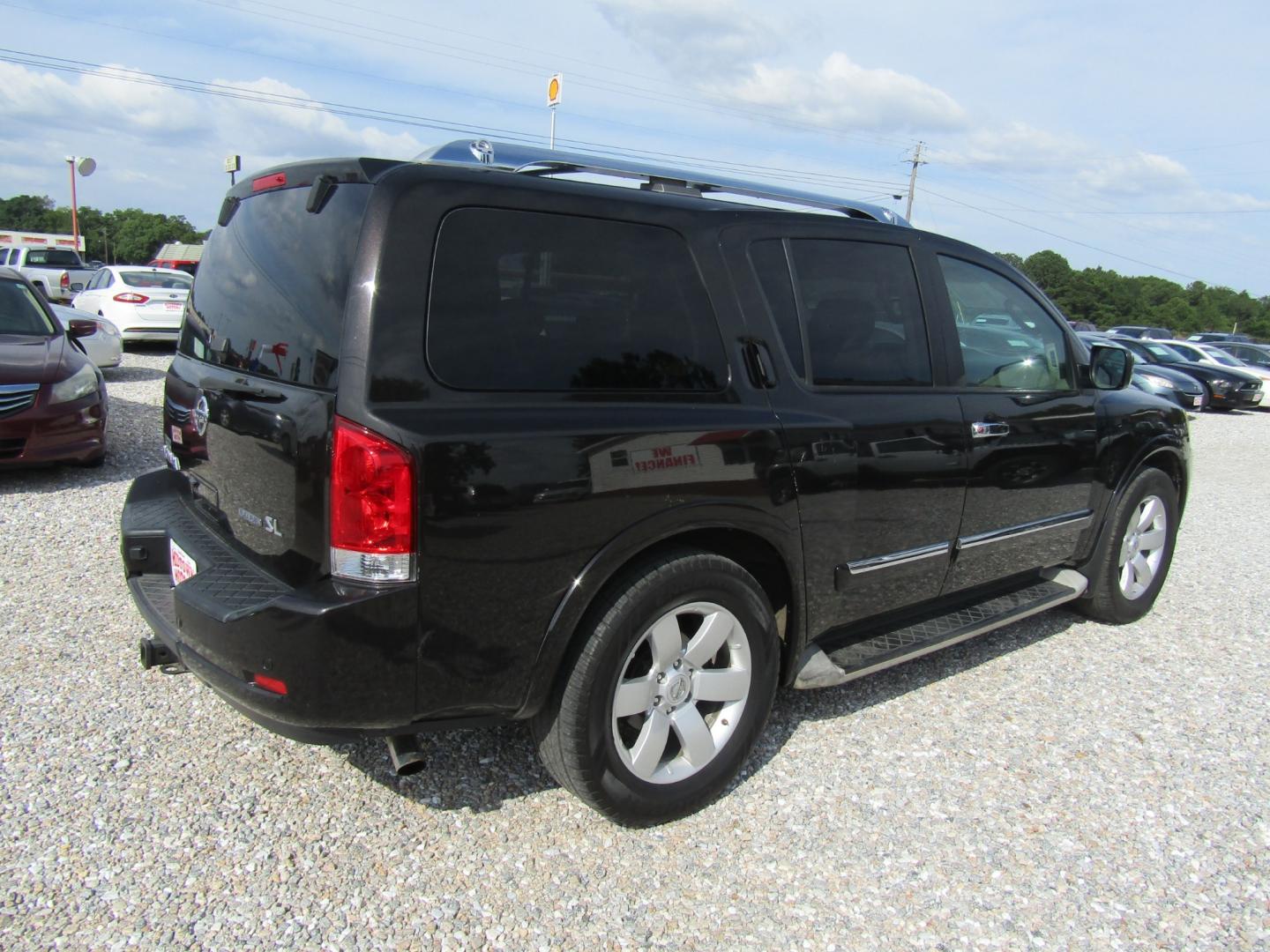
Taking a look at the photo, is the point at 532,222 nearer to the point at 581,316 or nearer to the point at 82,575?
the point at 581,316

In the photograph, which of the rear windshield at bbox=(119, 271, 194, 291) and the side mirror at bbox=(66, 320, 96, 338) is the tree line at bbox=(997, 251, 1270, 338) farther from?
the side mirror at bbox=(66, 320, 96, 338)

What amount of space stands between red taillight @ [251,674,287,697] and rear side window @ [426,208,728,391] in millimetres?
849

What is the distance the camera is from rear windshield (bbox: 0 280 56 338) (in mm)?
7117

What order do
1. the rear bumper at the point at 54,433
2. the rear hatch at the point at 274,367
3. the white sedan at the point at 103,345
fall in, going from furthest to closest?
the white sedan at the point at 103,345, the rear bumper at the point at 54,433, the rear hatch at the point at 274,367

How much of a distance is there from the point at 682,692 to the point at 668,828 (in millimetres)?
430

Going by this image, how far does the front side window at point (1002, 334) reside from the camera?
3.75m

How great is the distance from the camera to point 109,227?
87375mm

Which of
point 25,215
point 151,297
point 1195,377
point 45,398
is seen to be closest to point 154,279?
point 151,297

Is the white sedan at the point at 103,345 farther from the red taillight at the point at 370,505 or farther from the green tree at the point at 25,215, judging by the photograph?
the green tree at the point at 25,215

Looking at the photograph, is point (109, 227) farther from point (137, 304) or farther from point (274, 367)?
point (274, 367)

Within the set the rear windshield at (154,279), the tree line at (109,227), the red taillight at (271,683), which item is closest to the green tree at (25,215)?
the tree line at (109,227)

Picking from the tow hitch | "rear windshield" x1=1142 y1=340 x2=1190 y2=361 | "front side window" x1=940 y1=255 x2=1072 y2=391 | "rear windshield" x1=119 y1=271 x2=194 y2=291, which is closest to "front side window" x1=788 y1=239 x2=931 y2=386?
"front side window" x1=940 y1=255 x2=1072 y2=391

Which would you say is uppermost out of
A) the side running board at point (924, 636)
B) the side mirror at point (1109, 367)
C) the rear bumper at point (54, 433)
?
the side mirror at point (1109, 367)

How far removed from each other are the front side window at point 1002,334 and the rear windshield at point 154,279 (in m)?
14.7
